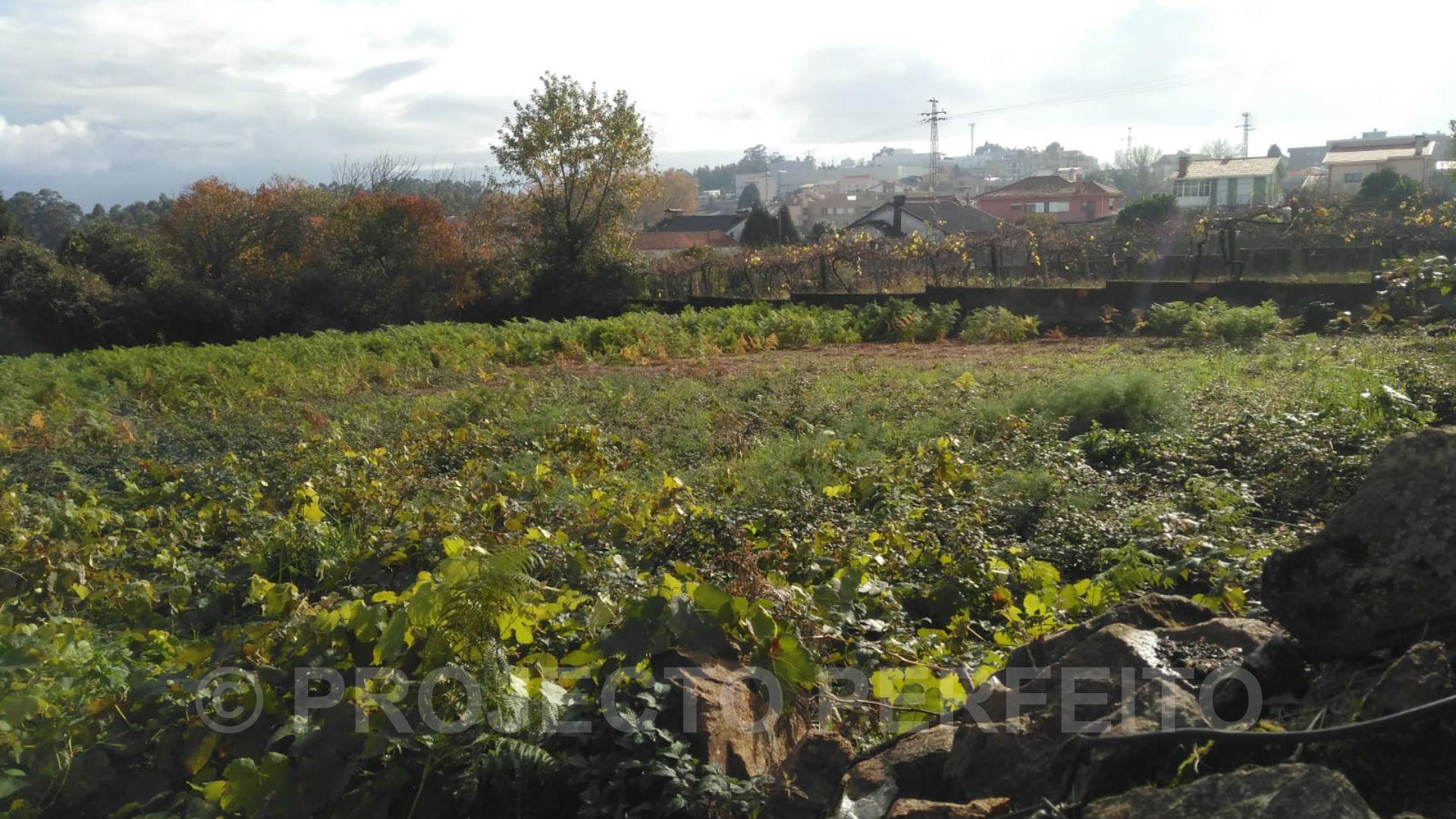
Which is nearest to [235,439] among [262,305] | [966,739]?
[966,739]

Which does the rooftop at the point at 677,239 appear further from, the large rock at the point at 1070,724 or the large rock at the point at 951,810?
the large rock at the point at 951,810

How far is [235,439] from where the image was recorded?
28.5 feet

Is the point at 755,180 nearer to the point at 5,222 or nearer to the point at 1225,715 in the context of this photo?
the point at 5,222

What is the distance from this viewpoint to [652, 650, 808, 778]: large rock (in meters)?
2.50

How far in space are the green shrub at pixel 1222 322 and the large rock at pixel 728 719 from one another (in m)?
11.7

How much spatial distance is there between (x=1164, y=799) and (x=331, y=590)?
13.3ft

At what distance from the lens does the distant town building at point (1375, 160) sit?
4928 cm

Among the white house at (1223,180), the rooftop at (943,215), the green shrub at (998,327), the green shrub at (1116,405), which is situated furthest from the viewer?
the white house at (1223,180)

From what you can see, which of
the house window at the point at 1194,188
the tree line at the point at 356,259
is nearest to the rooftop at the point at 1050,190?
the house window at the point at 1194,188

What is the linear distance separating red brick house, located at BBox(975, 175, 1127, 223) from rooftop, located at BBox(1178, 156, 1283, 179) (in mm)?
4076

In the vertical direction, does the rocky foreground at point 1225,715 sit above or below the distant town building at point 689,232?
below

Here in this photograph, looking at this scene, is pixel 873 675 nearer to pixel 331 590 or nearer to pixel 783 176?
pixel 331 590

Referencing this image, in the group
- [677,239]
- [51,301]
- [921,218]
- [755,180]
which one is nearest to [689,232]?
[677,239]

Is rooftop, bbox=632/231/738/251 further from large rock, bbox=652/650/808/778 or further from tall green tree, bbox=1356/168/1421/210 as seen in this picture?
large rock, bbox=652/650/808/778
